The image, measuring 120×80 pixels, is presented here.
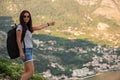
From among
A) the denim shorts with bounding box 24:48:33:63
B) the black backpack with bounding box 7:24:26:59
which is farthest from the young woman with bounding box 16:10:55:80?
the black backpack with bounding box 7:24:26:59

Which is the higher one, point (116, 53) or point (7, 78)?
point (7, 78)

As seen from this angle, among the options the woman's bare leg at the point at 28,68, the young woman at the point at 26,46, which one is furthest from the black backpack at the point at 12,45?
the woman's bare leg at the point at 28,68

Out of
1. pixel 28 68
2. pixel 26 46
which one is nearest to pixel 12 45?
pixel 26 46

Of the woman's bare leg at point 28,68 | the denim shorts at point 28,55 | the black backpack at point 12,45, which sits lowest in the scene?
the woman's bare leg at point 28,68

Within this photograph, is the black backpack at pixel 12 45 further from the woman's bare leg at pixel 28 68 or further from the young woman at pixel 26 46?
the woman's bare leg at pixel 28 68

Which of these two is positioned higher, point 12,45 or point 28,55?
point 12,45

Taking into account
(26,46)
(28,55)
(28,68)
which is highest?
(26,46)

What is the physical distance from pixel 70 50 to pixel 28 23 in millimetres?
182443

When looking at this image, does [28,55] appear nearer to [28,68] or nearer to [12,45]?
[28,68]

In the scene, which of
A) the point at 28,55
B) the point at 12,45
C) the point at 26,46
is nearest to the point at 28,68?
the point at 28,55

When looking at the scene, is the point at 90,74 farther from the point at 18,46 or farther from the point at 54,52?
the point at 18,46

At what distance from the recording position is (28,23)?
5.94 metres

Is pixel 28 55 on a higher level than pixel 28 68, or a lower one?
higher

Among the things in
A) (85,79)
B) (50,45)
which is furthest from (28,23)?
(50,45)
